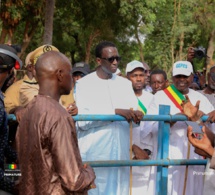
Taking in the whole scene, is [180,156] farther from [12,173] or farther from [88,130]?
[12,173]

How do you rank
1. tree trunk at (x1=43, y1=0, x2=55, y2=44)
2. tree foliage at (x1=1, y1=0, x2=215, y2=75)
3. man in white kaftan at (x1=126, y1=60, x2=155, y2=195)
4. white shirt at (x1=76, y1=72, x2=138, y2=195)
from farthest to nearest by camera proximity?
1. tree foliage at (x1=1, y1=0, x2=215, y2=75)
2. tree trunk at (x1=43, y1=0, x2=55, y2=44)
3. man in white kaftan at (x1=126, y1=60, x2=155, y2=195)
4. white shirt at (x1=76, y1=72, x2=138, y2=195)

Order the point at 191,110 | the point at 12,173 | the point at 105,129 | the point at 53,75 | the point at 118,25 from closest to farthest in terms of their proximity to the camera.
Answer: the point at 53,75, the point at 12,173, the point at 191,110, the point at 105,129, the point at 118,25

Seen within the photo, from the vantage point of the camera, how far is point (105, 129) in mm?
4660

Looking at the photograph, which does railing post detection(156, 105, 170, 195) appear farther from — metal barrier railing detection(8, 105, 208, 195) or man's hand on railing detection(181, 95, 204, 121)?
man's hand on railing detection(181, 95, 204, 121)

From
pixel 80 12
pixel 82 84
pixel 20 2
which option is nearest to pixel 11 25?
pixel 20 2

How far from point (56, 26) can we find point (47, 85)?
67.3 feet

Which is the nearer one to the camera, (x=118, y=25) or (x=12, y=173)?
(x=12, y=173)

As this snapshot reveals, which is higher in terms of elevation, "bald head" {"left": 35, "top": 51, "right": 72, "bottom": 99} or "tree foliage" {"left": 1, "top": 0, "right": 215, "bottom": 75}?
"tree foliage" {"left": 1, "top": 0, "right": 215, "bottom": 75}

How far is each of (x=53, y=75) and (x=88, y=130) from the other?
179 cm

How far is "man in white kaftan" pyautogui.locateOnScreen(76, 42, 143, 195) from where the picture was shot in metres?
4.63

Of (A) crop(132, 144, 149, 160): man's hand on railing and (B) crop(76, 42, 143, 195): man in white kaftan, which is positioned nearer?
(B) crop(76, 42, 143, 195): man in white kaftan

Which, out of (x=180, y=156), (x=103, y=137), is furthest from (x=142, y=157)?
(x=103, y=137)

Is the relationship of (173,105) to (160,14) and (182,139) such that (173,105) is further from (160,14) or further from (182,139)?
(160,14)

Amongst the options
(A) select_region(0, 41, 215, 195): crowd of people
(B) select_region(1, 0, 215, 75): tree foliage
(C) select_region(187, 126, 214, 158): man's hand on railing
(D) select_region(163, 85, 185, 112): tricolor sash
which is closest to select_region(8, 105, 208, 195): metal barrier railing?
(A) select_region(0, 41, 215, 195): crowd of people
